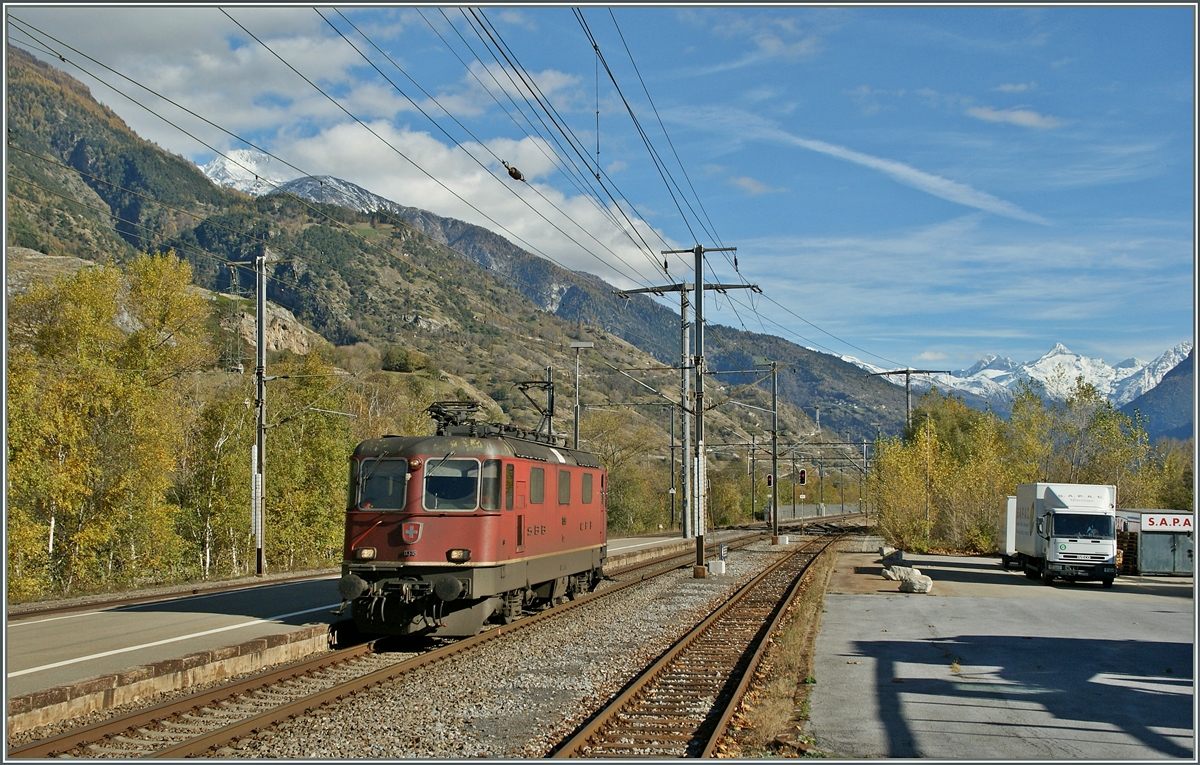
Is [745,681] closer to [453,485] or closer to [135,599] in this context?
[453,485]

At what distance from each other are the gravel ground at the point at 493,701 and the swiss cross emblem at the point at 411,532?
2.03 m

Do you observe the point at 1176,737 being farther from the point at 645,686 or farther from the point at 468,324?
the point at 468,324

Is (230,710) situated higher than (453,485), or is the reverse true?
(453,485)

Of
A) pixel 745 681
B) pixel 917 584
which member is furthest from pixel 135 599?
pixel 917 584

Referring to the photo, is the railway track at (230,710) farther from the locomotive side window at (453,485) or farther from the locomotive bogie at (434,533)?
the locomotive side window at (453,485)

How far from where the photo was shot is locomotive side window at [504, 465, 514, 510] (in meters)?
15.7

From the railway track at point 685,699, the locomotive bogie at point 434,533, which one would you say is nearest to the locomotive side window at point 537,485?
the locomotive bogie at point 434,533

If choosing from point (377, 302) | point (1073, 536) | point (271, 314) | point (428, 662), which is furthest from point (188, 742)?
point (377, 302)

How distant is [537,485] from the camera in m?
17.5

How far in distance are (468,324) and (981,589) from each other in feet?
539

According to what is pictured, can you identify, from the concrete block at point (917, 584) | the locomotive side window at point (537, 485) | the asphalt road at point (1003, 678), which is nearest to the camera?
the asphalt road at point (1003, 678)

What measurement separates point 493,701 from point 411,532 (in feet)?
14.7

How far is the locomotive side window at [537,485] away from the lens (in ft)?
56.0

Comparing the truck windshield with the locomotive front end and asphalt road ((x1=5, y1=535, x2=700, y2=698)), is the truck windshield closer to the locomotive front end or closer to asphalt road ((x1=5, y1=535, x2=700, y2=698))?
the locomotive front end
